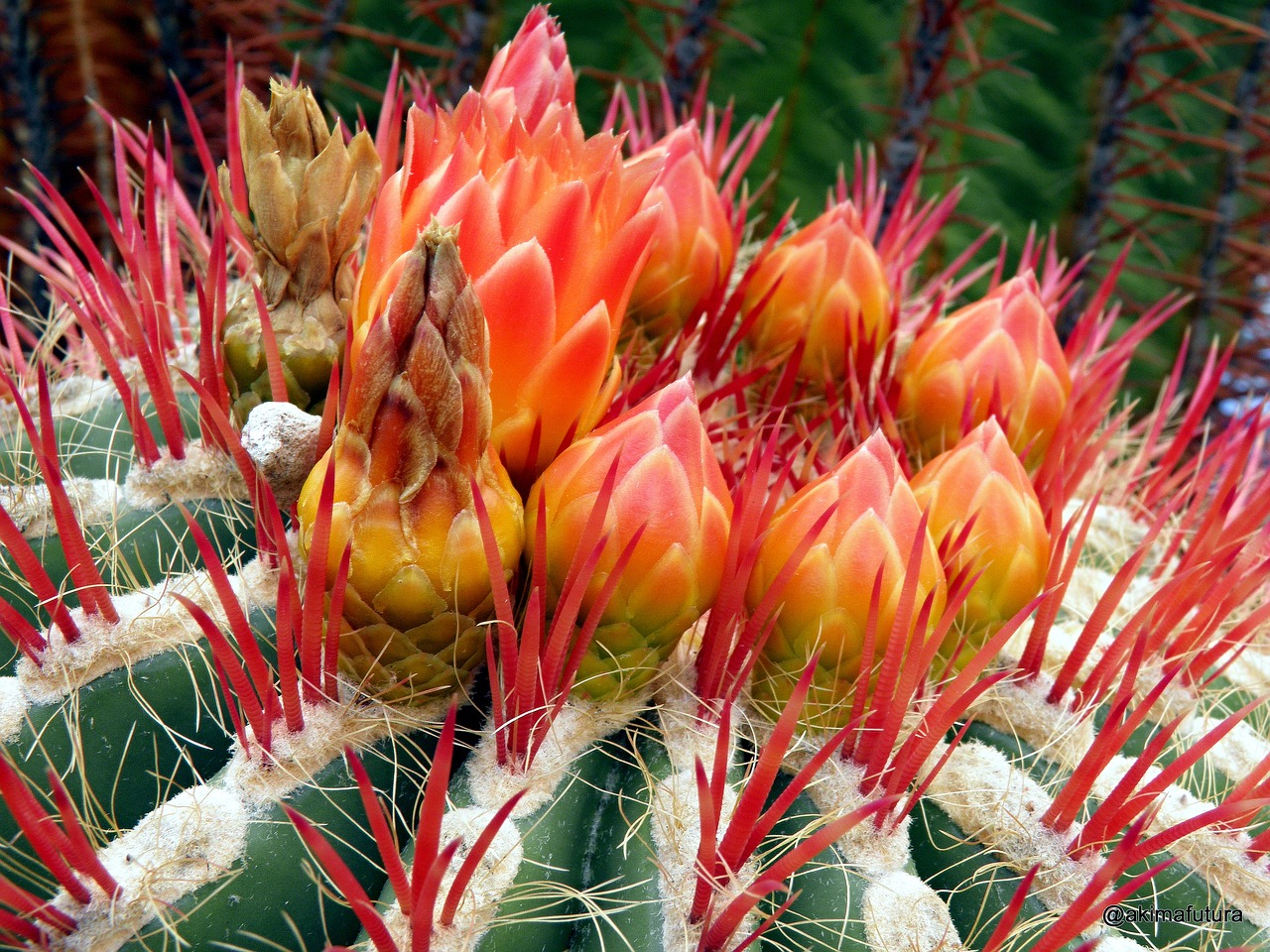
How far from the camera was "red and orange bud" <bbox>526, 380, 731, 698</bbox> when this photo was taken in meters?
0.49

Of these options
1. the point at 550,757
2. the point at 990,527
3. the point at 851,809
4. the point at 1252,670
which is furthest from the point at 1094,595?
the point at 550,757

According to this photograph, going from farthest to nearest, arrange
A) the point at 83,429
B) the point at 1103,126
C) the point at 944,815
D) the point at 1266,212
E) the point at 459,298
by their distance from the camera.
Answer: the point at 1266,212, the point at 1103,126, the point at 83,429, the point at 944,815, the point at 459,298

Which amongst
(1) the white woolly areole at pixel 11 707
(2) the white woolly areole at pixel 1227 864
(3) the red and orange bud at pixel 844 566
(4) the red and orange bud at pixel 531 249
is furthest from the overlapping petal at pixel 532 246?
(2) the white woolly areole at pixel 1227 864

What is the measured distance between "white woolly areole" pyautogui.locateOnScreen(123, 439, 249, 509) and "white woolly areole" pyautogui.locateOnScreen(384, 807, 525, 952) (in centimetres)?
25

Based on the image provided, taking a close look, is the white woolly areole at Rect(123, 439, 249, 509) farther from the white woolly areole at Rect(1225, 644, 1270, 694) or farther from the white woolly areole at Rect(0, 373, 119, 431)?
the white woolly areole at Rect(1225, 644, 1270, 694)

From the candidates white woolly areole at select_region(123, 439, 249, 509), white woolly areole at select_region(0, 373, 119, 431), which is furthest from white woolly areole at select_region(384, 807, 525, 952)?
white woolly areole at select_region(0, 373, 119, 431)

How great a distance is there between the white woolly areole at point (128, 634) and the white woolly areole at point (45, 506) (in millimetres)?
58

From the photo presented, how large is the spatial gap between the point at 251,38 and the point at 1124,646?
1.23 metres

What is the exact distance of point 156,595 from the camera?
0.54 m

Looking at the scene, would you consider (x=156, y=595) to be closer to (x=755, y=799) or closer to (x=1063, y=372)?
(x=755, y=799)

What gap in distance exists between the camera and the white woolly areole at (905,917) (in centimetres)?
47

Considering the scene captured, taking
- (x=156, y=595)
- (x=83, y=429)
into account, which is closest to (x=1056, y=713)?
(x=156, y=595)

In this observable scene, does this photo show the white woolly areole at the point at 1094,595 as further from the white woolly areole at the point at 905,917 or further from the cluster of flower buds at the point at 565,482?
the white woolly areole at the point at 905,917

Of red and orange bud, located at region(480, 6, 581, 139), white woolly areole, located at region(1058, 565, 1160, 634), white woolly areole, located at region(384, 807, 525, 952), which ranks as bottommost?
white woolly areole, located at region(1058, 565, 1160, 634)
